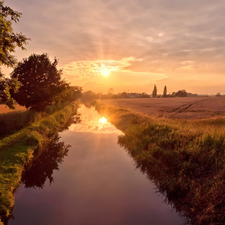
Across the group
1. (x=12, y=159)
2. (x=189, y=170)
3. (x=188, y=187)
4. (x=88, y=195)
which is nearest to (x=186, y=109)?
(x=189, y=170)

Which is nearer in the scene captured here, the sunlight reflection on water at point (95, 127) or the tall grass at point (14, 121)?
the tall grass at point (14, 121)

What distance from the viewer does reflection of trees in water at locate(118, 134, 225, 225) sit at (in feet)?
23.8

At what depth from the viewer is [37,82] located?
2644 cm

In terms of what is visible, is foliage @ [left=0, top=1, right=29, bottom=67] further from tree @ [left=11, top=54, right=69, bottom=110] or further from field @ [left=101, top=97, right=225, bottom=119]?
field @ [left=101, top=97, right=225, bottom=119]

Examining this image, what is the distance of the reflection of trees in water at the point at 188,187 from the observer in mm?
7246

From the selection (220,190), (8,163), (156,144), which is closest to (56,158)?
(8,163)

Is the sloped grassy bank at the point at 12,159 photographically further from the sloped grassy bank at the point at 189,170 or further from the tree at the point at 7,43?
the sloped grassy bank at the point at 189,170

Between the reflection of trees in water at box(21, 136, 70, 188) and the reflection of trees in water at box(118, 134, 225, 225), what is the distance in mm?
7294

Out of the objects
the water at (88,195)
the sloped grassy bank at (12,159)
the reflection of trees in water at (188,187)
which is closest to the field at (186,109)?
the reflection of trees in water at (188,187)

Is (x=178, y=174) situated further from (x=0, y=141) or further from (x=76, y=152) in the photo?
(x=0, y=141)

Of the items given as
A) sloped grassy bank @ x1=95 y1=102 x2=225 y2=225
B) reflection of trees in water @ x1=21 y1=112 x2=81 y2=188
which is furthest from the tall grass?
sloped grassy bank @ x1=95 y1=102 x2=225 y2=225

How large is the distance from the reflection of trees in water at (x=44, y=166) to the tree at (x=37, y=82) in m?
10.3

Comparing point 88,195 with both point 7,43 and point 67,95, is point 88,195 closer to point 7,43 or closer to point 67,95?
point 7,43

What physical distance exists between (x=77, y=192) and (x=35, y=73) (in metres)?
23.0
